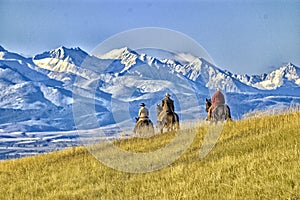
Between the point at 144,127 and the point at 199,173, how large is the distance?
1361cm

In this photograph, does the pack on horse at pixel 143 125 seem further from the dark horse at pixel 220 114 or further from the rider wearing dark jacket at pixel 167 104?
the dark horse at pixel 220 114

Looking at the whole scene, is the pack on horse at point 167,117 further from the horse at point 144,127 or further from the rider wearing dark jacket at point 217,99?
the rider wearing dark jacket at point 217,99

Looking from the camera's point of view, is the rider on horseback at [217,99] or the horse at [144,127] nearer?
the horse at [144,127]

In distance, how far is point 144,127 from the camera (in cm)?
2891

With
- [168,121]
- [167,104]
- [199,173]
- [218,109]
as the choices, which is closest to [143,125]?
[168,121]

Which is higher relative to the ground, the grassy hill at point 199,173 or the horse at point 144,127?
the horse at point 144,127

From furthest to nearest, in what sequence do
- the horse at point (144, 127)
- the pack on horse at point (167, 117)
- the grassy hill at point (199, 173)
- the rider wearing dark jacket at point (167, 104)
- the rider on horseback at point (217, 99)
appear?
the rider wearing dark jacket at point (167, 104) < the pack on horse at point (167, 117) < the rider on horseback at point (217, 99) < the horse at point (144, 127) < the grassy hill at point (199, 173)

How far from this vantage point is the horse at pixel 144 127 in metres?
28.2

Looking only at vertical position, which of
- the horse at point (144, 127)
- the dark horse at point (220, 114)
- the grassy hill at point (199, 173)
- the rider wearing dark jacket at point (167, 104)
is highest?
the rider wearing dark jacket at point (167, 104)

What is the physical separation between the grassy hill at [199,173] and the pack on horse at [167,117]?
453 cm

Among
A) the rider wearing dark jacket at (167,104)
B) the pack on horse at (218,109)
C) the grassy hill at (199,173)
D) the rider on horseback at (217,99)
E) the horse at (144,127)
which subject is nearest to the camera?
the grassy hill at (199,173)

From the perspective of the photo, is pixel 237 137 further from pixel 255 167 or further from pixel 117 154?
pixel 255 167

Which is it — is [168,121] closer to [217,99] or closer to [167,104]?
[167,104]

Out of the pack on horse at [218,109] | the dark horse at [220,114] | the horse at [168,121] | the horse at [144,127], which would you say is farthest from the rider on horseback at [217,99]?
the horse at [144,127]
